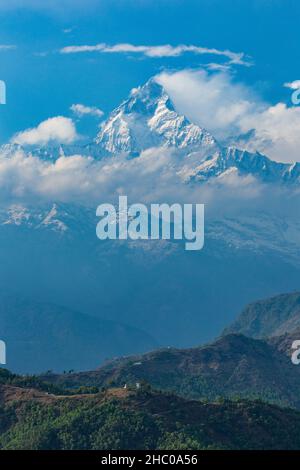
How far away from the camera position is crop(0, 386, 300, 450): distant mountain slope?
494ft

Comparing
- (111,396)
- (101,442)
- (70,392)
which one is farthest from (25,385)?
(101,442)

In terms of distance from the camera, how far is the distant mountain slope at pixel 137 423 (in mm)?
150625

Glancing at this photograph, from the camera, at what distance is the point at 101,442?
150500 mm

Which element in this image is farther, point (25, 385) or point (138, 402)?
point (25, 385)

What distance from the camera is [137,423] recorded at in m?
153

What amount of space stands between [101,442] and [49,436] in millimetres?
9714
